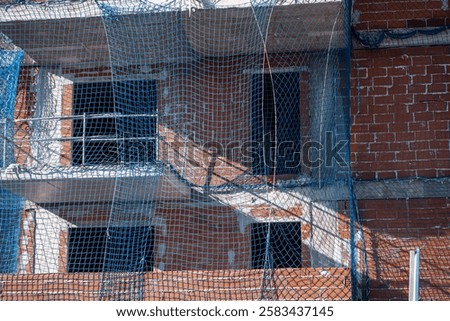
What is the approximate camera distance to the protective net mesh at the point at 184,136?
866 cm

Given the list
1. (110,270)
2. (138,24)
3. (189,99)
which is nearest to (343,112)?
(189,99)

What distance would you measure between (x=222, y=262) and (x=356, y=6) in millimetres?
3333

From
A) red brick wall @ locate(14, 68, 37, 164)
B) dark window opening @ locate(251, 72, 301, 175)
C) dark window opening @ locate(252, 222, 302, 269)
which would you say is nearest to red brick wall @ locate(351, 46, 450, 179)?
dark window opening @ locate(251, 72, 301, 175)

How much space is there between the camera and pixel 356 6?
9156 millimetres

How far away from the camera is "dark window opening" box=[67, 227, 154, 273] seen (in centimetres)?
884

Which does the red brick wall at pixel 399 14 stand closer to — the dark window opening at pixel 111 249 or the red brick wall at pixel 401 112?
the red brick wall at pixel 401 112

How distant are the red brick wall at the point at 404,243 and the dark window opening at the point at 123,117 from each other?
104 inches

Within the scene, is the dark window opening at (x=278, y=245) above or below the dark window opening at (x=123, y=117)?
below

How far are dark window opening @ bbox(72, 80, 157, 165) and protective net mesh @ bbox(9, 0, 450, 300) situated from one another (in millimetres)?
27

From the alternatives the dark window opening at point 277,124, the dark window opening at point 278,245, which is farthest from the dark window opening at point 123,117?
the dark window opening at point 278,245

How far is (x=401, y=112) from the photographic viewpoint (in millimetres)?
8938

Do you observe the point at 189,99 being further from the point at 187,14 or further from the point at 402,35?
the point at 402,35

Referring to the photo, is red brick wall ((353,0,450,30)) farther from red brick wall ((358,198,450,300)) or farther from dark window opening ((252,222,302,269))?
dark window opening ((252,222,302,269))

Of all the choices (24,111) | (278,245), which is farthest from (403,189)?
(24,111)
